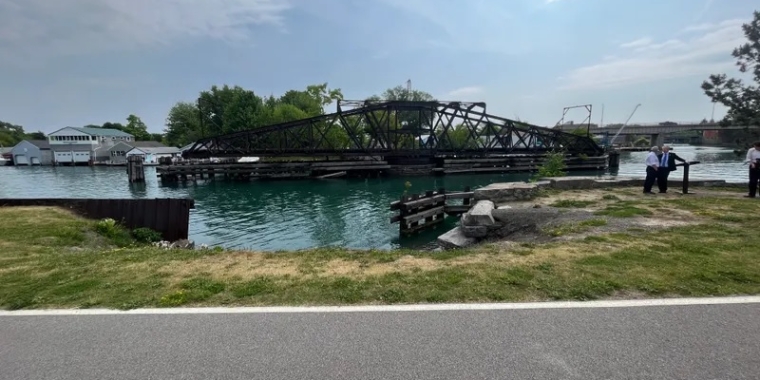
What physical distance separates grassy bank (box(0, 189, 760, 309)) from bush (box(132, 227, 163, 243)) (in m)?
3.05

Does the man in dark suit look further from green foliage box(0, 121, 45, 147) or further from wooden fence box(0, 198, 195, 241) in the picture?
green foliage box(0, 121, 45, 147)

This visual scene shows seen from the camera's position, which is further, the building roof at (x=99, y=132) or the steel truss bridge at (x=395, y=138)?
the building roof at (x=99, y=132)

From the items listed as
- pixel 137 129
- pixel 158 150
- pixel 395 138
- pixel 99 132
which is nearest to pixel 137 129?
pixel 137 129

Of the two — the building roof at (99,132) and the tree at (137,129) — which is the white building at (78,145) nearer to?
the building roof at (99,132)

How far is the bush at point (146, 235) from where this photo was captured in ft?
39.6

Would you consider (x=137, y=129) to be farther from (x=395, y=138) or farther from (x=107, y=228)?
(x=107, y=228)

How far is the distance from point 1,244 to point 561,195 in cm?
1749

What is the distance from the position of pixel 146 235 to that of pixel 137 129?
143 metres

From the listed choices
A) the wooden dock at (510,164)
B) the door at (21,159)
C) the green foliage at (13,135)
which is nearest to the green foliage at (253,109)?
the wooden dock at (510,164)

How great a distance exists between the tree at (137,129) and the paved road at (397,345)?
487 feet

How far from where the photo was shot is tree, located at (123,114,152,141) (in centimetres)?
12800

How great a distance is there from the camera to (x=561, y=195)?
49.3ft

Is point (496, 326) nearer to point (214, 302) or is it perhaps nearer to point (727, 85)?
point (214, 302)

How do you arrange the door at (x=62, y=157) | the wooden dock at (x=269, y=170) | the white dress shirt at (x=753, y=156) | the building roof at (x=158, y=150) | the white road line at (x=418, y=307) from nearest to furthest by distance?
1. the white road line at (x=418, y=307)
2. the white dress shirt at (x=753, y=156)
3. the wooden dock at (x=269, y=170)
4. the building roof at (x=158, y=150)
5. the door at (x=62, y=157)
